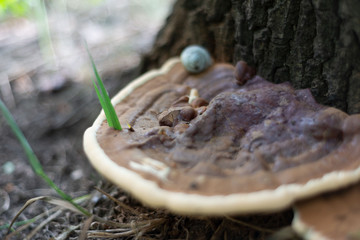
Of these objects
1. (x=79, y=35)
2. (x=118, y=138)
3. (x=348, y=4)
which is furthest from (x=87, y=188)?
(x=79, y=35)

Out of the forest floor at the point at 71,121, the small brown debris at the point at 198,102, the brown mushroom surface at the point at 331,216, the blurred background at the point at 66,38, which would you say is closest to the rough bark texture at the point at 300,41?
the small brown debris at the point at 198,102

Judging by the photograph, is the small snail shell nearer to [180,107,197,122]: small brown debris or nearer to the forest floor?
[180,107,197,122]: small brown debris

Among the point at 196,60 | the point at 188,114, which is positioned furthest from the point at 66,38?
the point at 188,114

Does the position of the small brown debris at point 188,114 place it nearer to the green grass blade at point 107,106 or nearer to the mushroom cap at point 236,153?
the mushroom cap at point 236,153

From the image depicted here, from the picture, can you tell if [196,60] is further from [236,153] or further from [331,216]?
[331,216]

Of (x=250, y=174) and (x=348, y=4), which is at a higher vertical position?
(x=348, y=4)

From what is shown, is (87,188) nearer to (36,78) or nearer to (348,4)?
(36,78)
